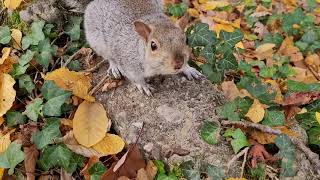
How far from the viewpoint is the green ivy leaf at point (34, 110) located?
2.72 m

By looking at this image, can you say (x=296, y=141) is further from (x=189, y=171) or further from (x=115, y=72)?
(x=115, y=72)

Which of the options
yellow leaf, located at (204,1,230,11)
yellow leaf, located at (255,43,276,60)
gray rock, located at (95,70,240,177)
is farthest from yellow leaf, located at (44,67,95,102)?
yellow leaf, located at (204,1,230,11)

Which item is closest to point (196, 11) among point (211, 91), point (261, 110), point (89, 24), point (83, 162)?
point (89, 24)

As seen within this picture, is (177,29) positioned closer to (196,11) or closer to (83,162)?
(83,162)

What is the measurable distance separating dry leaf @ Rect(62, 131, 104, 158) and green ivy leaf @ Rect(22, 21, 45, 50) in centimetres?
83

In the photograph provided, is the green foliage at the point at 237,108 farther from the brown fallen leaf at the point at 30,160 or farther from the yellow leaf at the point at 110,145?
the brown fallen leaf at the point at 30,160

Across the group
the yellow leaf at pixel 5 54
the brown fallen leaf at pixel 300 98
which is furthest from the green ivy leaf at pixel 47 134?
the brown fallen leaf at pixel 300 98

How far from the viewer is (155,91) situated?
2.86 m

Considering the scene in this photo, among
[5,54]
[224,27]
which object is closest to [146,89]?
[5,54]

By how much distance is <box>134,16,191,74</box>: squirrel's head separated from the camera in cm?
259

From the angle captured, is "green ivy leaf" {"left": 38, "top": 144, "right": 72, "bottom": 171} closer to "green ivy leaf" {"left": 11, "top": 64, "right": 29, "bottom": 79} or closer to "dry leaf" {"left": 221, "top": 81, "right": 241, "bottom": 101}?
"green ivy leaf" {"left": 11, "top": 64, "right": 29, "bottom": 79}

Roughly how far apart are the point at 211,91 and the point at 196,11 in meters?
1.49

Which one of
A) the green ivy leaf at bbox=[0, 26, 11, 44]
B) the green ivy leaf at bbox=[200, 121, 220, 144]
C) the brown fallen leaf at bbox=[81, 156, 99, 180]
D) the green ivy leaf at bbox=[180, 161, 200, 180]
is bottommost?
the brown fallen leaf at bbox=[81, 156, 99, 180]

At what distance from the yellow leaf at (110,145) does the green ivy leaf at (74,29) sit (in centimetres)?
94
